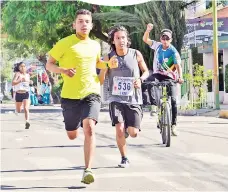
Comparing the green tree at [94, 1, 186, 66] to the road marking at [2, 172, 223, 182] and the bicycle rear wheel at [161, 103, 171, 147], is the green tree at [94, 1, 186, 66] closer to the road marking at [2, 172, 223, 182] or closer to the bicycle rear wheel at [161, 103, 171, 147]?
the bicycle rear wheel at [161, 103, 171, 147]

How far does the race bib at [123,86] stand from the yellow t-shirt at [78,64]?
2.43ft

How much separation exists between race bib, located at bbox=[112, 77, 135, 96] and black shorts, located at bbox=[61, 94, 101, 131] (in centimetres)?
75

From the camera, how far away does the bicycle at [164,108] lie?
379 inches

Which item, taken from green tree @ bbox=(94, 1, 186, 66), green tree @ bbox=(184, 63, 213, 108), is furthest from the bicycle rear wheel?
green tree @ bbox=(94, 1, 186, 66)

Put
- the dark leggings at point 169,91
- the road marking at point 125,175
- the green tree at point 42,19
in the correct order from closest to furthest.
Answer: the road marking at point 125,175
the dark leggings at point 169,91
the green tree at point 42,19

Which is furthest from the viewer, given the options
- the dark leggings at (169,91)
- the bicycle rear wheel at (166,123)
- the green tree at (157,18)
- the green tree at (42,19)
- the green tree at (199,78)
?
the green tree at (42,19)

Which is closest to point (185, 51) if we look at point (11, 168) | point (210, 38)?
point (210, 38)

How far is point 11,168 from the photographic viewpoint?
7.72 metres

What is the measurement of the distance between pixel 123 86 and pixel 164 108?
2.39 meters

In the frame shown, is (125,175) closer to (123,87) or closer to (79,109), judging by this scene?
(79,109)

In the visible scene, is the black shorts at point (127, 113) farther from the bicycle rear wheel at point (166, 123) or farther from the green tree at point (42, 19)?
the green tree at point (42, 19)

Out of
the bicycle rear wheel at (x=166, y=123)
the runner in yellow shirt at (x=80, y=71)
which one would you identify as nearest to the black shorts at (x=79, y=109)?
the runner in yellow shirt at (x=80, y=71)

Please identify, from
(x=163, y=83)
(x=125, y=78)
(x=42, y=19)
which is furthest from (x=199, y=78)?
(x=125, y=78)

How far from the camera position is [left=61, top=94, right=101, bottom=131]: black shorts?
6.70 metres
